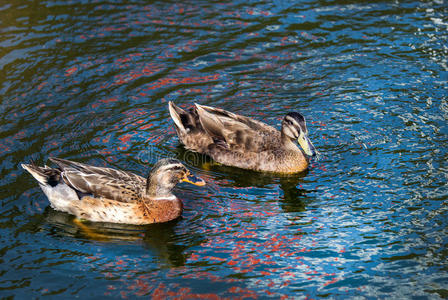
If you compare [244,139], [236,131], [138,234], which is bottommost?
[138,234]

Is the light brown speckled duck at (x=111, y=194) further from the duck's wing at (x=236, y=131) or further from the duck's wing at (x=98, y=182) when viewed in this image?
the duck's wing at (x=236, y=131)

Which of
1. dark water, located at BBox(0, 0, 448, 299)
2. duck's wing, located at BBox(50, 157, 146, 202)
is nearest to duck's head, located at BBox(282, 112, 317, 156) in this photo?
dark water, located at BBox(0, 0, 448, 299)

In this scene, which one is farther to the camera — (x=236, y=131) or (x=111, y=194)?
(x=236, y=131)

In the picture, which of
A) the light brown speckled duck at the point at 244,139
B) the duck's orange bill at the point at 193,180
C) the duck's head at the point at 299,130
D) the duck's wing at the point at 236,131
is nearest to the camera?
the duck's orange bill at the point at 193,180

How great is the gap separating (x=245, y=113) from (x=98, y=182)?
4.03 meters

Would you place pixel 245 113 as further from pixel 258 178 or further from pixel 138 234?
pixel 138 234

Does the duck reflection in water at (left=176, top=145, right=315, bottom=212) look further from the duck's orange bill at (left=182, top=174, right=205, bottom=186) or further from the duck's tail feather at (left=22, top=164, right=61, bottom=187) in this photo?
the duck's tail feather at (left=22, top=164, right=61, bottom=187)

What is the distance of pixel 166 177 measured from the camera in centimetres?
924

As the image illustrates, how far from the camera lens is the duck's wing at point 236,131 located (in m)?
11.1

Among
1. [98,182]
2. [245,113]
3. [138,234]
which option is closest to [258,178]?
[245,113]

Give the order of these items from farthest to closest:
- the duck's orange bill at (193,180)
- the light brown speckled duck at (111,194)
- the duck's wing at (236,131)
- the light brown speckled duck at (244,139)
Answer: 1. the duck's wing at (236,131)
2. the light brown speckled duck at (244,139)
3. the duck's orange bill at (193,180)
4. the light brown speckled duck at (111,194)

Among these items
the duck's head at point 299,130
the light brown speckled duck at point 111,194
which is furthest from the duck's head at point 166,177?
the duck's head at point 299,130

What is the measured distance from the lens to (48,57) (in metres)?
14.4

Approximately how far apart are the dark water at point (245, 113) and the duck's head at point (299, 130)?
0.41 meters
